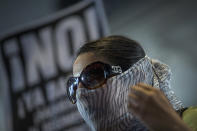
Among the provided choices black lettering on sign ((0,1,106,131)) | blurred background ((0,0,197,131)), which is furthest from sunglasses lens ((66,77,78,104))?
black lettering on sign ((0,1,106,131))

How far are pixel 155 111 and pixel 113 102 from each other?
35 cm

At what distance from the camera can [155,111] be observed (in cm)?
66

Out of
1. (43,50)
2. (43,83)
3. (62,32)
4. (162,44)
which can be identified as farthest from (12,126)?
(162,44)

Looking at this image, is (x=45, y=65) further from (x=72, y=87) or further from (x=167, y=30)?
(x=72, y=87)

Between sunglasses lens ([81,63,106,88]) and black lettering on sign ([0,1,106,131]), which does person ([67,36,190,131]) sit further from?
black lettering on sign ([0,1,106,131])

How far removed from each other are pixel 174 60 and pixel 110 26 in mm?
432

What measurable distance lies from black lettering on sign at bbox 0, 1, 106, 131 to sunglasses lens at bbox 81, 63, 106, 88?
4.04ft

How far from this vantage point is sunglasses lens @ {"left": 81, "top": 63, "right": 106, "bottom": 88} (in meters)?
1.02


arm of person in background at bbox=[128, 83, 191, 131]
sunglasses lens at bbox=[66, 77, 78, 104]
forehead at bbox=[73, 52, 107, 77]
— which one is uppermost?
forehead at bbox=[73, 52, 107, 77]

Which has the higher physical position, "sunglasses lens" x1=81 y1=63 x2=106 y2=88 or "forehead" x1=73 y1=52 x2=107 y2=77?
"forehead" x1=73 y1=52 x2=107 y2=77

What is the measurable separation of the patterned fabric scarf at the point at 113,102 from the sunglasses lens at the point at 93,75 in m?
0.02

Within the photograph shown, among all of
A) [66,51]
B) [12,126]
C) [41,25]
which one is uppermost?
[41,25]

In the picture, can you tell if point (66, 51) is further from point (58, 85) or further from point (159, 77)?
point (159, 77)

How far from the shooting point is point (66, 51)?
7.71 ft
